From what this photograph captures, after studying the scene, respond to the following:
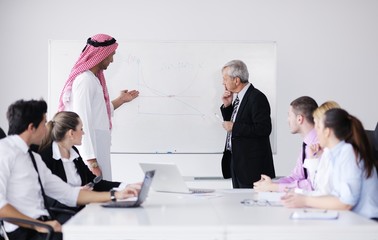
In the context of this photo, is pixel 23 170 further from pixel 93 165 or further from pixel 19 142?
pixel 93 165

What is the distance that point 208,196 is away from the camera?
3324mm

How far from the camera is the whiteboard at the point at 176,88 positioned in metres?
5.52

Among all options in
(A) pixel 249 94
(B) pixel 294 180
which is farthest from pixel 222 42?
(B) pixel 294 180

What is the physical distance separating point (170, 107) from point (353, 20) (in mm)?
1865

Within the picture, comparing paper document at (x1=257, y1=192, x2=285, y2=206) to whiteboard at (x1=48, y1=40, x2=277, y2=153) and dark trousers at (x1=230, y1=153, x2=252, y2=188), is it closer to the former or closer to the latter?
dark trousers at (x1=230, y1=153, x2=252, y2=188)

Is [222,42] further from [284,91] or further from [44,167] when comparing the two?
[44,167]

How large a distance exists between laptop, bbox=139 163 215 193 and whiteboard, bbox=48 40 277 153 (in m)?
1.98

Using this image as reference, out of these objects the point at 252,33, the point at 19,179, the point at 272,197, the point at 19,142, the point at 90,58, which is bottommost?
the point at 272,197

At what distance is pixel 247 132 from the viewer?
450 cm

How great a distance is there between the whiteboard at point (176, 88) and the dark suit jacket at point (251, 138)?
0.94 meters


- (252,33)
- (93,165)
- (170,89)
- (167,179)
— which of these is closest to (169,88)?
(170,89)

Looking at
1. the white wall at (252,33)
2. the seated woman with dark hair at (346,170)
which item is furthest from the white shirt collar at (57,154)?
the white wall at (252,33)

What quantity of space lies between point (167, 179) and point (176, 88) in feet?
7.11

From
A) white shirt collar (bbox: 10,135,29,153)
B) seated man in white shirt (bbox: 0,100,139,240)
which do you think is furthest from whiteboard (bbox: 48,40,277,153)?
white shirt collar (bbox: 10,135,29,153)
